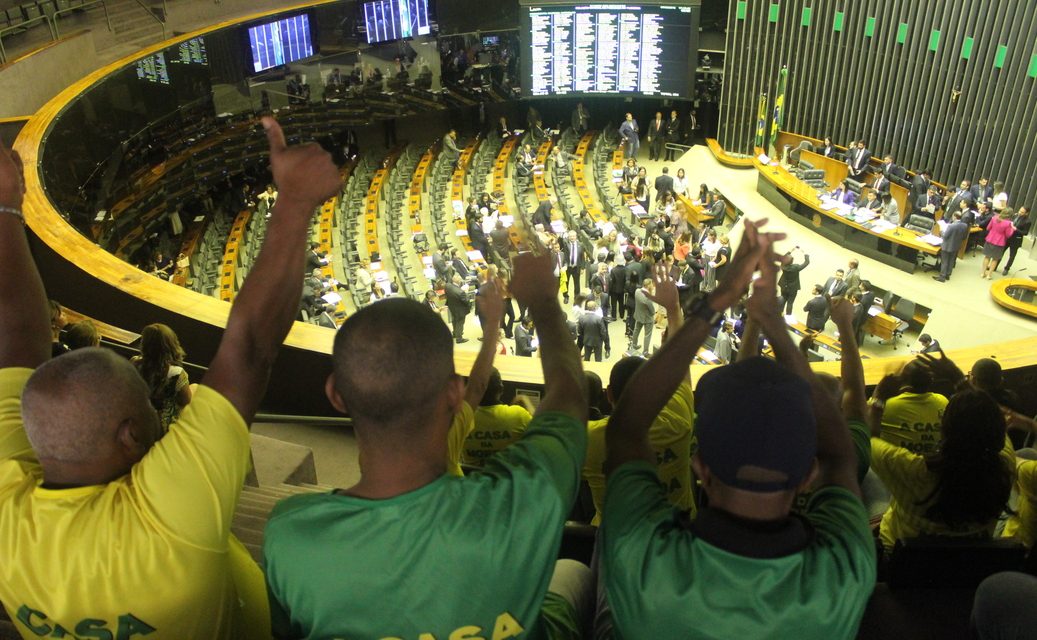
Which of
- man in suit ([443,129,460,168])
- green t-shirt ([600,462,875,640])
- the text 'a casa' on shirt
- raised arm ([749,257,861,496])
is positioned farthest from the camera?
man in suit ([443,129,460,168])

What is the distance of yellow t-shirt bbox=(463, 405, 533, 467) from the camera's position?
387 centimetres

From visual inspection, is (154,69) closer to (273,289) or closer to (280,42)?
(280,42)

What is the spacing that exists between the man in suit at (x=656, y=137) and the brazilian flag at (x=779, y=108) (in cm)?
228

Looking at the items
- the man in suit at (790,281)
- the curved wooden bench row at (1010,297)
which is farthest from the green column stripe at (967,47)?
the man in suit at (790,281)

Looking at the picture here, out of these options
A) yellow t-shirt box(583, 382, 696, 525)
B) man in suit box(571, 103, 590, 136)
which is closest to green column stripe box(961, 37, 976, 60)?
man in suit box(571, 103, 590, 136)

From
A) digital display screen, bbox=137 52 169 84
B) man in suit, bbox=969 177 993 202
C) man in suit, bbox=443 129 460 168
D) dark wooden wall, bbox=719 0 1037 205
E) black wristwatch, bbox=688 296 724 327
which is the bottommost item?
man in suit, bbox=443 129 460 168

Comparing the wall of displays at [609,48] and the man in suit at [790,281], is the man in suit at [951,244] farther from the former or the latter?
the wall of displays at [609,48]

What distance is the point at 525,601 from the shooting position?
1.52 metres

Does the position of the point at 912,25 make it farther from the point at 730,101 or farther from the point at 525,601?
the point at 525,601

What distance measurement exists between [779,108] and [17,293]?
17.1 metres

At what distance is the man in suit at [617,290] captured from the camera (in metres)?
11.8

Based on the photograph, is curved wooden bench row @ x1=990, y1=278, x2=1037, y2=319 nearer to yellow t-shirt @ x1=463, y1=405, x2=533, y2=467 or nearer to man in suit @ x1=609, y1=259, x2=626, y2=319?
man in suit @ x1=609, y1=259, x2=626, y2=319

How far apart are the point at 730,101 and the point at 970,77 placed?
16.8 ft

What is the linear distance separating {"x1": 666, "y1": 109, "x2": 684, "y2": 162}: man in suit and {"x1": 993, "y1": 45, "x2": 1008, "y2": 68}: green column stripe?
637 centimetres
